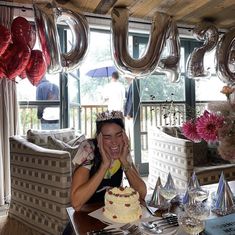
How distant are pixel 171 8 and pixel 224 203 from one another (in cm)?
106

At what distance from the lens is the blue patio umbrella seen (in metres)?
4.41

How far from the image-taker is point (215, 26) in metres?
1.88

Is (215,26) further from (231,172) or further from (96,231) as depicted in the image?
(231,172)

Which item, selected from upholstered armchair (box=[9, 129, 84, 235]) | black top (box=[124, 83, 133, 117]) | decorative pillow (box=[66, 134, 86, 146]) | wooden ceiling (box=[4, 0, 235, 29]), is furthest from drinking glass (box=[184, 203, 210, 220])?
black top (box=[124, 83, 133, 117])

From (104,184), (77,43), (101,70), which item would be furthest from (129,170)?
(101,70)

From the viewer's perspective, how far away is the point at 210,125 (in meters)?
1.03

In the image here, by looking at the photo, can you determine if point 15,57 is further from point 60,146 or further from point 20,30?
point 60,146

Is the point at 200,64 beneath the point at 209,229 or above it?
above

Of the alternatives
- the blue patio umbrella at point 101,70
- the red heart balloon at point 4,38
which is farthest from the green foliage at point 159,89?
the red heart balloon at point 4,38

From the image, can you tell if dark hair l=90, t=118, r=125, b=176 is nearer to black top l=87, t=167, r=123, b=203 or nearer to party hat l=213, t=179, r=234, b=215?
black top l=87, t=167, r=123, b=203

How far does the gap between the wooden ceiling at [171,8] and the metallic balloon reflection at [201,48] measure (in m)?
0.07

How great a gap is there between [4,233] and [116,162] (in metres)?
1.54

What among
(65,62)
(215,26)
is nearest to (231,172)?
(215,26)

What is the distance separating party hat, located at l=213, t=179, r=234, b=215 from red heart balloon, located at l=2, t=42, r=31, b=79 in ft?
5.98
